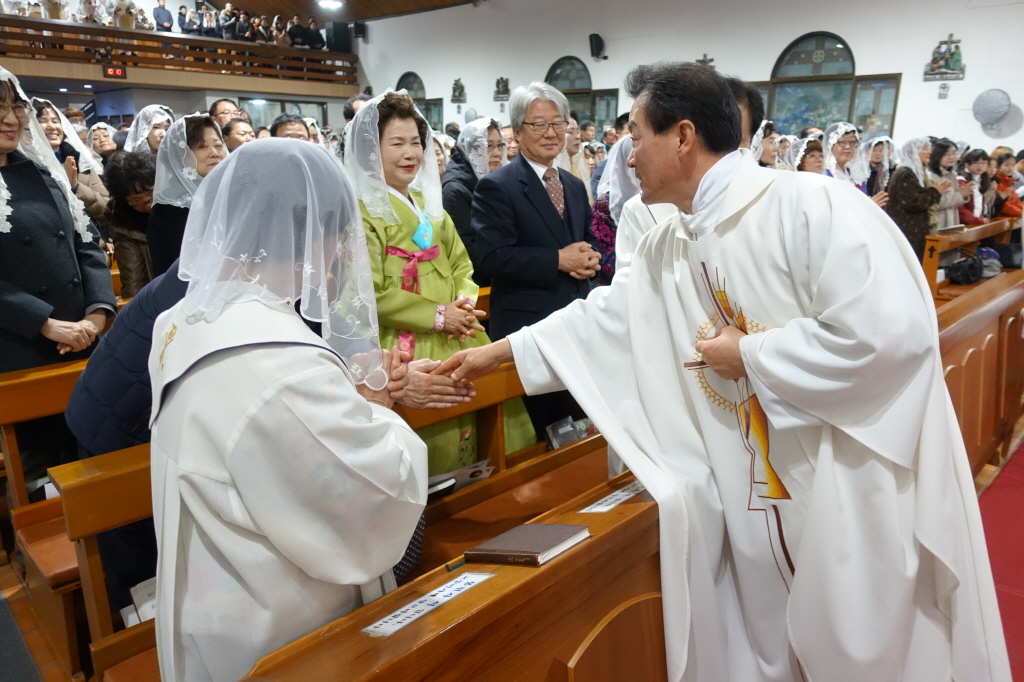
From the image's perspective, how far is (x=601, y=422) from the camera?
1.84m

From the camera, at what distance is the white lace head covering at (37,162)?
2648mm

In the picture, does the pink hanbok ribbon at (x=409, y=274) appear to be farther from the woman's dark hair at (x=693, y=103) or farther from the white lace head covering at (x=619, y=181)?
the white lace head covering at (x=619, y=181)

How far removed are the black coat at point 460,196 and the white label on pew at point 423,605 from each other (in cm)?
254

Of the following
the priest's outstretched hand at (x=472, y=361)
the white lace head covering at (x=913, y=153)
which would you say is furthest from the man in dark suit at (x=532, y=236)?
the white lace head covering at (x=913, y=153)

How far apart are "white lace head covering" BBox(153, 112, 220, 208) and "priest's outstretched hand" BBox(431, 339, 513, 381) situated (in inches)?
72.5

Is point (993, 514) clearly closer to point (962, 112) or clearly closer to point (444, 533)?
point (444, 533)

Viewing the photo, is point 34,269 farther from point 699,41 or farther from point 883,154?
point 699,41

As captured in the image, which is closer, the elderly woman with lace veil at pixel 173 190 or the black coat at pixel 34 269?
the black coat at pixel 34 269

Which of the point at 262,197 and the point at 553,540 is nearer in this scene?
the point at 262,197

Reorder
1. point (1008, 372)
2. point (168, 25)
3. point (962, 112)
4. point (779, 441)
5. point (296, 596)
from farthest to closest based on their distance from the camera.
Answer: point (168, 25)
point (962, 112)
point (1008, 372)
point (779, 441)
point (296, 596)

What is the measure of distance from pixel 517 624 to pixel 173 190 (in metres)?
2.81

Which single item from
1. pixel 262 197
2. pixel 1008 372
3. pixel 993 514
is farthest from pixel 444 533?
pixel 1008 372

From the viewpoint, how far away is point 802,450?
5.36ft

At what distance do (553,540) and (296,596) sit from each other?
0.49 meters
